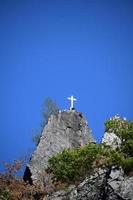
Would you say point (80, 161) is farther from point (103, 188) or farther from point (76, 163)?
point (103, 188)

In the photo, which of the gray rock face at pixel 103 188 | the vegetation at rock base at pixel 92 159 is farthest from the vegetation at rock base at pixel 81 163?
the gray rock face at pixel 103 188

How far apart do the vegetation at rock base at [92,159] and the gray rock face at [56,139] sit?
1764 mm

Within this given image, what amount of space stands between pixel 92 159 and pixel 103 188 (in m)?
3.09

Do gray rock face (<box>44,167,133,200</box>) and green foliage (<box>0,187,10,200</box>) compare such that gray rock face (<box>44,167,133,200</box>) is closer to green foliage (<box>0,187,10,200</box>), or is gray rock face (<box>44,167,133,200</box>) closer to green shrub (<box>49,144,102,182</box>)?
green shrub (<box>49,144,102,182</box>)

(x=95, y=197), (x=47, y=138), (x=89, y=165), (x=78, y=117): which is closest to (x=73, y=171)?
(x=89, y=165)

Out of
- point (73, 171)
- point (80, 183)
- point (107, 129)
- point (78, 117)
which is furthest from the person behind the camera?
point (78, 117)

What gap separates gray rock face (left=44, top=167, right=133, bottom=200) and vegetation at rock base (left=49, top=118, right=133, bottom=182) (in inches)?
27.8

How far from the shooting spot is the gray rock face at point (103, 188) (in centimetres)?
2108

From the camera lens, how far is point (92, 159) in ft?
81.2

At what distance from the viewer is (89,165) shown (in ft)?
80.8

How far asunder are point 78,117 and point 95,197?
51.8ft

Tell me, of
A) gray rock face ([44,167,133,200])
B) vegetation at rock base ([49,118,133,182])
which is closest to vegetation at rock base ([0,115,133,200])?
vegetation at rock base ([49,118,133,182])

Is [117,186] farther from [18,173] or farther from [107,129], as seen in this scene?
[18,173]

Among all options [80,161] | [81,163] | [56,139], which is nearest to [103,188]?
[81,163]
